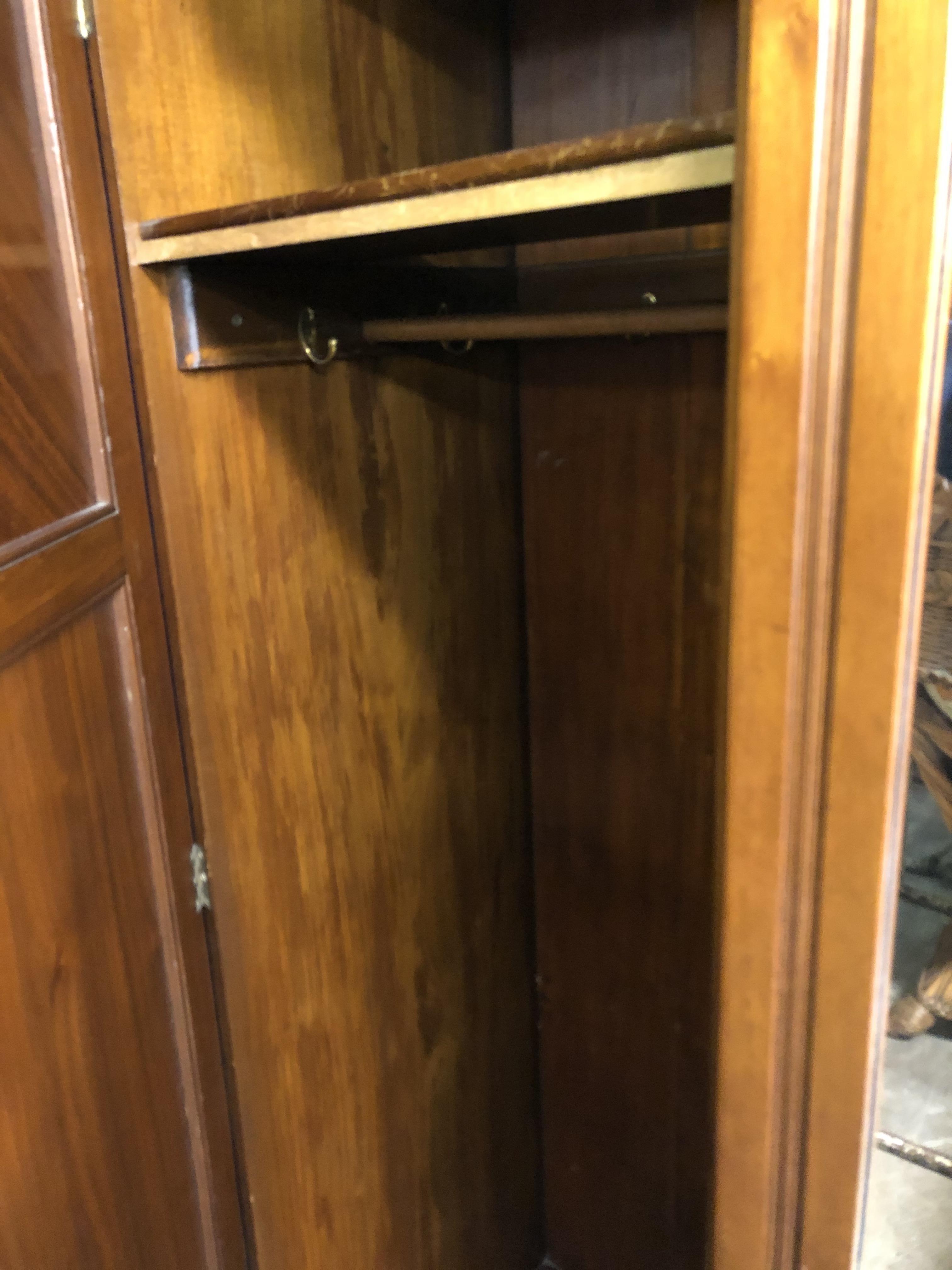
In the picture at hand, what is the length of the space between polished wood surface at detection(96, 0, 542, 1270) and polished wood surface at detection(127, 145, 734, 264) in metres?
0.07

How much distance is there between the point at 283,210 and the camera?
0.67 meters

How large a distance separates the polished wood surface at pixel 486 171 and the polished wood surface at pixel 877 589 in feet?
0.37

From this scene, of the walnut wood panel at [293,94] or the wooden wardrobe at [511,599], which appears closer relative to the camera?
the wooden wardrobe at [511,599]

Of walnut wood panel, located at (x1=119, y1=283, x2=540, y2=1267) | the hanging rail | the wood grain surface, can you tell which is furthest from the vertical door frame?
walnut wood panel, located at (x1=119, y1=283, x2=540, y2=1267)

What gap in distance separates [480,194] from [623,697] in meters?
0.76

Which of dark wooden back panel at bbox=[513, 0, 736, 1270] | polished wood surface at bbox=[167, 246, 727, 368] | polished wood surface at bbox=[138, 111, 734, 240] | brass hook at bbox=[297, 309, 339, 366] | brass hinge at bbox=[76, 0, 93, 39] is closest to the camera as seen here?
polished wood surface at bbox=[138, 111, 734, 240]

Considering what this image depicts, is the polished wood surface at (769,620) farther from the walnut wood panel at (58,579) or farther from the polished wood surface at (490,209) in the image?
the walnut wood panel at (58,579)

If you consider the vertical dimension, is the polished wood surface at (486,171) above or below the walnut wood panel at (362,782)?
above

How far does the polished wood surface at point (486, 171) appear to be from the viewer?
50 centimetres

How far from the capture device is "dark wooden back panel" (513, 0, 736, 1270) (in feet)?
3.48

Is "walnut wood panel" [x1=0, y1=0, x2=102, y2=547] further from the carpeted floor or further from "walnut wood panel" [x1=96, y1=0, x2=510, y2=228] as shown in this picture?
the carpeted floor

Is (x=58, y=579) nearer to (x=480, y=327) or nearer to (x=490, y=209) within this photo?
(x=490, y=209)

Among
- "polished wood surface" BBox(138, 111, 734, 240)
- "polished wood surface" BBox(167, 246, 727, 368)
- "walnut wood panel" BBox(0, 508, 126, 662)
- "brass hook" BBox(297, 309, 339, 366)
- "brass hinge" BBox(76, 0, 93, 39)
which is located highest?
"brass hinge" BBox(76, 0, 93, 39)

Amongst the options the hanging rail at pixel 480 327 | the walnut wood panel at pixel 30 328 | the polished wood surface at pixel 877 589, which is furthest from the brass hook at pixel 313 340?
the polished wood surface at pixel 877 589
